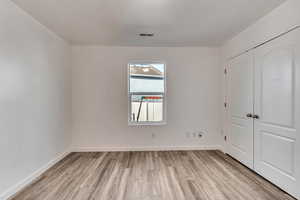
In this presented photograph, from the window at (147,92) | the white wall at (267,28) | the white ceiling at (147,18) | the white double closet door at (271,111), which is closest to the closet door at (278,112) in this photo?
the white double closet door at (271,111)

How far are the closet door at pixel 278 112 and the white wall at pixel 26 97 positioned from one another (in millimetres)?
3764

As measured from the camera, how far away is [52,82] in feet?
11.1

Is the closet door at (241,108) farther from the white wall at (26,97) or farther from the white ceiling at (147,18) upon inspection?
the white wall at (26,97)

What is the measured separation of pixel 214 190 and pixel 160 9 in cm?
277

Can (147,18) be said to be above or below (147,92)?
above

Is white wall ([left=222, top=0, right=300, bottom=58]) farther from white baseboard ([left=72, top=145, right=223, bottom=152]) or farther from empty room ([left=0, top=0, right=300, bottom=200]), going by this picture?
white baseboard ([left=72, top=145, right=223, bottom=152])

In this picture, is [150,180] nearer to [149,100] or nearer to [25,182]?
[25,182]

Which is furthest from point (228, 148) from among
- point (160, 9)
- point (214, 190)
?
point (160, 9)

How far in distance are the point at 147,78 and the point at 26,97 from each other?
264cm

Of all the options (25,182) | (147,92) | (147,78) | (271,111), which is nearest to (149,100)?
(147,92)

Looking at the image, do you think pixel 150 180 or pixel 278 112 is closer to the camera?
pixel 278 112

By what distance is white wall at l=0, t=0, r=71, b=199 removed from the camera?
2205mm

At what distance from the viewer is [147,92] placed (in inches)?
174

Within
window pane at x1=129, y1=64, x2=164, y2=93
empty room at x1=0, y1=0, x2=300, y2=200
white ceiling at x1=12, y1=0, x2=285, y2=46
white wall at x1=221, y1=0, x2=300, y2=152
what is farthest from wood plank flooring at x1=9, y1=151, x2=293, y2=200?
white ceiling at x1=12, y1=0, x2=285, y2=46
